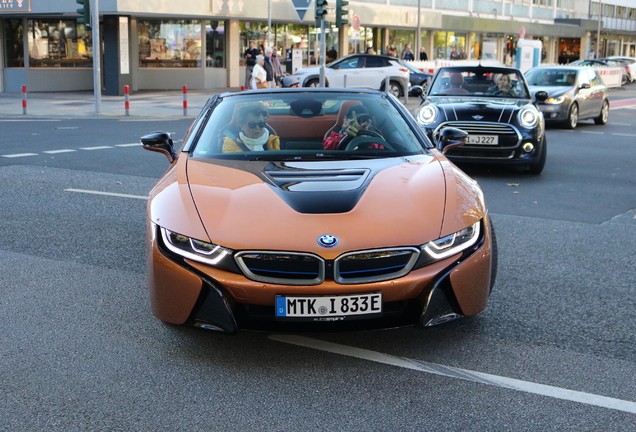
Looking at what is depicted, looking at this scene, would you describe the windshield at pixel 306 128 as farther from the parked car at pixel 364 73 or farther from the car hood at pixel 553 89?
the parked car at pixel 364 73

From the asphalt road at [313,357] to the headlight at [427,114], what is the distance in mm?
4338

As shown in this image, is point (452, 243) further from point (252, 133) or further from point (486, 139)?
point (486, 139)

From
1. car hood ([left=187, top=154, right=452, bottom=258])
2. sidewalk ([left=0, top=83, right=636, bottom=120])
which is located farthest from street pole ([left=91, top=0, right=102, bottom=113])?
car hood ([left=187, top=154, right=452, bottom=258])

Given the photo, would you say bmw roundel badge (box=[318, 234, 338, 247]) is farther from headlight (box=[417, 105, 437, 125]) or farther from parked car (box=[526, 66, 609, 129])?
parked car (box=[526, 66, 609, 129])

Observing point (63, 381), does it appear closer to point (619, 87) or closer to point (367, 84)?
point (367, 84)

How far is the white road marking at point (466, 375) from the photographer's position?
11.8 feet

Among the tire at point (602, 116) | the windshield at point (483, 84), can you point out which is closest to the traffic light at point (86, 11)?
the windshield at point (483, 84)

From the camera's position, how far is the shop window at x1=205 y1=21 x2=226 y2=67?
3459 cm

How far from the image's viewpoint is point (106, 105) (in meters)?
25.3

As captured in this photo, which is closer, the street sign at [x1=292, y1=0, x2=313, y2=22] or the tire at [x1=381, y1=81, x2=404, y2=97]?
the tire at [x1=381, y1=81, x2=404, y2=97]

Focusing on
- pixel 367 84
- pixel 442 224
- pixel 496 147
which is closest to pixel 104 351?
pixel 442 224

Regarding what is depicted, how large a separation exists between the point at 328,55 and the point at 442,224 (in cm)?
3760

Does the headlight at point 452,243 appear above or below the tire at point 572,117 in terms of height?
above

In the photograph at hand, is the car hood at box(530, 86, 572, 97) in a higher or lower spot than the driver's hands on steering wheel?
lower
